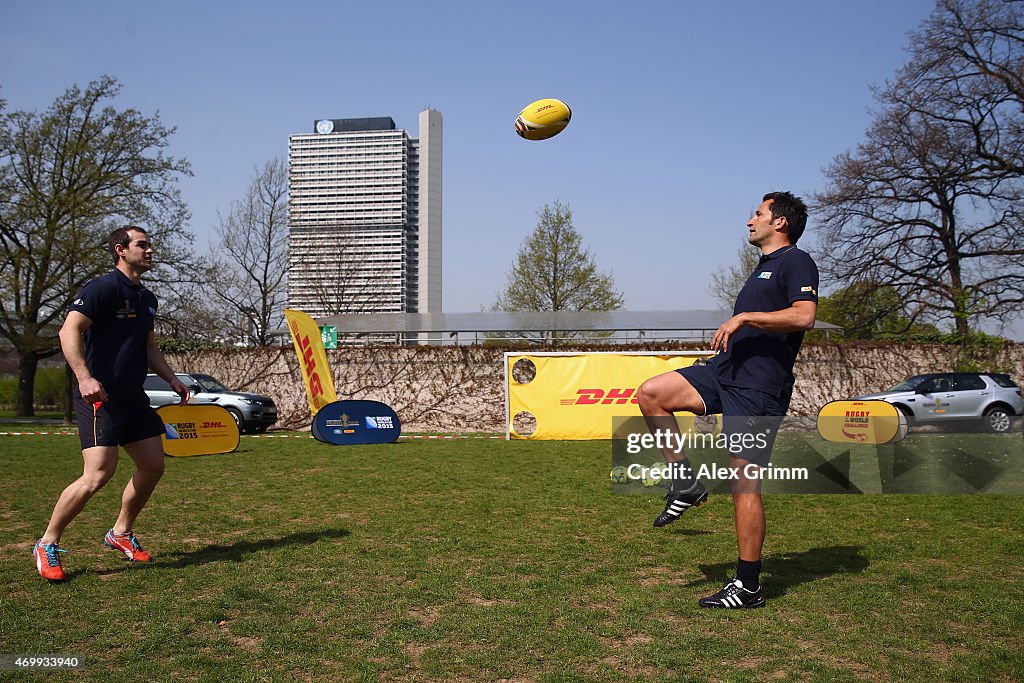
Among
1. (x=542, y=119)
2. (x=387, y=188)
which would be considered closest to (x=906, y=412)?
(x=542, y=119)

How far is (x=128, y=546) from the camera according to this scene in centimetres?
488

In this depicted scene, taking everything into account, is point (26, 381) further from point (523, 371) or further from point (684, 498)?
point (684, 498)

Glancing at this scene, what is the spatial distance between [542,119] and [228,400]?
42.4 ft

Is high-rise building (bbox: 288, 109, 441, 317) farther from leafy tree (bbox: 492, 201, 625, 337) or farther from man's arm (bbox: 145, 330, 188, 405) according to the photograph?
man's arm (bbox: 145, 330, 188, 405)

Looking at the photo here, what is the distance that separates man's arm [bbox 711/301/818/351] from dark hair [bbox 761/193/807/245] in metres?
0.52

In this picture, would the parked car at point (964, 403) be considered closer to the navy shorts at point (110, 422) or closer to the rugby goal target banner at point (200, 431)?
the rugby goal target banner at point (200, 431)

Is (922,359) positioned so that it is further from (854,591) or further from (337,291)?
(337,291)

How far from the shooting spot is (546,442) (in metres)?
15.0

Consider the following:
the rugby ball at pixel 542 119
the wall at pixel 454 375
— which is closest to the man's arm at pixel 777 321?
the rugby ball at pixel 542 119

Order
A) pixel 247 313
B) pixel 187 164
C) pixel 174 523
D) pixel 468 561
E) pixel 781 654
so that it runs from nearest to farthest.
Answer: pixel 781 654 → pixel 468 561 → pixel 174 523 → pixel 187 164 → pixel 247 313

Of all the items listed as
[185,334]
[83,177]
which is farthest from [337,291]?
[83,177]

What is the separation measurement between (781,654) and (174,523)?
490 cm

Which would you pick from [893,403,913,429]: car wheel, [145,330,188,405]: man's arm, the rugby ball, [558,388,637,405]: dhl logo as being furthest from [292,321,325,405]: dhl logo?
[893,403,913,429]: car wheel

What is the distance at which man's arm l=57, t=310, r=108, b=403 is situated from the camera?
4.37 m
